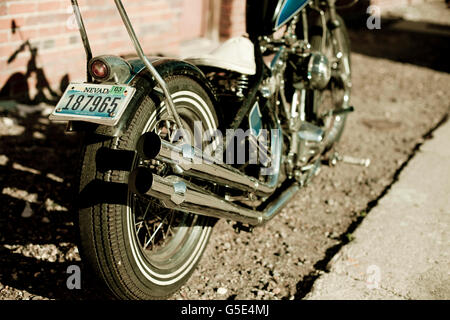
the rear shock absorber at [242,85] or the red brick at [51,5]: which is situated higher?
the red brick at [51,5]

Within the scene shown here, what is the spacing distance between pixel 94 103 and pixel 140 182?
359mm

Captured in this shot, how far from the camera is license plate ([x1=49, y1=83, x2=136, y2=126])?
1.79m

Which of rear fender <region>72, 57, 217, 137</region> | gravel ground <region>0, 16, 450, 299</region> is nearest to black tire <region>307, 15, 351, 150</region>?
gravel ground <region>0, 16, 450, 299</region>

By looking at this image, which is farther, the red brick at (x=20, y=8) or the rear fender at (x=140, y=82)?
the red brick at (x=20, y=8)

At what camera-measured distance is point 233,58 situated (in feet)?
8.56

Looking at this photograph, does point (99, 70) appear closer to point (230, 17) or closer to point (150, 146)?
point (150, 146)

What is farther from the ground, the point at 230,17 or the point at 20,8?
the point at 20,8

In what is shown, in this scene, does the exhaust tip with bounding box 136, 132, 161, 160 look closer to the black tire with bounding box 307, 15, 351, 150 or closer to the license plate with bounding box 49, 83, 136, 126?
the license plate with bounding box 49, 83, 136, 126

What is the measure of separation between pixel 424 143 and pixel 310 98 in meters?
1.42

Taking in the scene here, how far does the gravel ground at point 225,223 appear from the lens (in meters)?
2.50

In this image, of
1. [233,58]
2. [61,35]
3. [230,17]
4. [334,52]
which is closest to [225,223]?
[233,58]

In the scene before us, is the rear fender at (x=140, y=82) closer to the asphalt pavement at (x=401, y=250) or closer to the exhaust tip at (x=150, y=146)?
the exhaust tip at (x=150, y=146)

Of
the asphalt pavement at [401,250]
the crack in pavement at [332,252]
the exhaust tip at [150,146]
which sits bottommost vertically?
the crack in pavement at [332,252]

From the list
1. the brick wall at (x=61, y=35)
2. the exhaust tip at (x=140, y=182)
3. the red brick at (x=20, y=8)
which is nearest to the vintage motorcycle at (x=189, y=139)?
the exhaust tip at (x=140, y=182)
